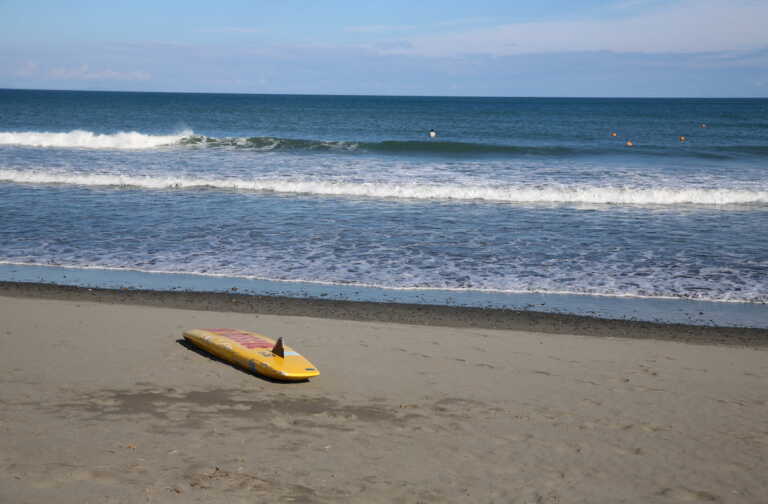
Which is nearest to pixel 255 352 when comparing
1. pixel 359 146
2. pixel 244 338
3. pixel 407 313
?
pixel 244 338

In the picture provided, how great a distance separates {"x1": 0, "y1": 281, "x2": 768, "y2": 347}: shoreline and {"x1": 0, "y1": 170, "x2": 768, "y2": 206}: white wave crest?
A: 1065 centimetres

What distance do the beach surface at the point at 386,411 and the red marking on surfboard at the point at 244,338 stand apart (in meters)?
0.35

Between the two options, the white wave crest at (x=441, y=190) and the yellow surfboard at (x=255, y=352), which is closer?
the yellow surfboard at (x=255, y=352)

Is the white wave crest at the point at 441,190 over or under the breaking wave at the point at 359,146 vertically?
under

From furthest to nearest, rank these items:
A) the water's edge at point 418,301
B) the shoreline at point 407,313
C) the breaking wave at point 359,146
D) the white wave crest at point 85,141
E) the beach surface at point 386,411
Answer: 1. the white wave crest at point 85,141
2. the breaking wave at point 359,146
3. the water's edge at point 418,301
4. the shoreline at point 407,313
5. the beach surface at point 386,411

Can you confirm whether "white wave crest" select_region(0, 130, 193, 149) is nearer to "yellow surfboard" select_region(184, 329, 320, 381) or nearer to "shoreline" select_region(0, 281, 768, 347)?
"shoreline" select_region(0, 281, 768, 347)

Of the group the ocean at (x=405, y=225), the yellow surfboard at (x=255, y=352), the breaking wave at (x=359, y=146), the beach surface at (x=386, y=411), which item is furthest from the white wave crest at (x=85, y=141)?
the yellow surfboard at (x=255, y=352)

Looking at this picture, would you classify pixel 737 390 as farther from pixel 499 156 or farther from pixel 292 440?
pixel 499 156

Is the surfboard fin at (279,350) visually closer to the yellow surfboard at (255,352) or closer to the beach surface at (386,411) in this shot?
the yellow surfboard at (255,352)

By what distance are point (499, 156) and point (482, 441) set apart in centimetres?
2787

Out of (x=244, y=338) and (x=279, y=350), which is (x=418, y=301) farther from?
(x=279, y=350)

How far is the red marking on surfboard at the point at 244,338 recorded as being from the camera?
723cm

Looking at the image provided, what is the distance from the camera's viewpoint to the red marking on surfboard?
7232 millimetres

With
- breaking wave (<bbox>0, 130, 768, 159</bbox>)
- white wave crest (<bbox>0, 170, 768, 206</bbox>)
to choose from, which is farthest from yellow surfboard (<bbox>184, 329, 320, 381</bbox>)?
breaking wave (<bbox>0, 130, 768, 159</bbox>)
